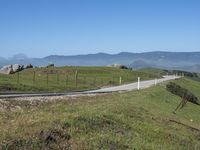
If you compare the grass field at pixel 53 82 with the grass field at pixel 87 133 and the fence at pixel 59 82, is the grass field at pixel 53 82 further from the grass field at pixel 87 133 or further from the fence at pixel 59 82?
the grass field at pixel 87 133

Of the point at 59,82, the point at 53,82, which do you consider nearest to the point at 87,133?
the point at 53,82

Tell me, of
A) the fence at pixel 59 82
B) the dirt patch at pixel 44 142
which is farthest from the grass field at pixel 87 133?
the fence at pixel 59 82

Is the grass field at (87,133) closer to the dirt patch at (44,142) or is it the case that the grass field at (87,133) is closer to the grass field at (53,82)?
the dirt patch at (44,142)

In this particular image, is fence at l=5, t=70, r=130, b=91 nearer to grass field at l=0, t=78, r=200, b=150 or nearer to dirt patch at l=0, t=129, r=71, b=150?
grass field at l=0, t=78, r=200, b=150

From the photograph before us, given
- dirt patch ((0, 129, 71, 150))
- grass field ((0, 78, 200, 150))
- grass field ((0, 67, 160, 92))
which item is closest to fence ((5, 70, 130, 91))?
grass field ((0, 67, 160, 92))

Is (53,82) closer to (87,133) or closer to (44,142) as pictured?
(87,133)

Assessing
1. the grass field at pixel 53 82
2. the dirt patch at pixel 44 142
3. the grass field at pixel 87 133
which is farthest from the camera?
the grass field at pixel 53 82

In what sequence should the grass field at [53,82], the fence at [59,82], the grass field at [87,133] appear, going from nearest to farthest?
1. the grass field at [87,133]
2. the grass field at [53,82]
3. the fence at [59,82]

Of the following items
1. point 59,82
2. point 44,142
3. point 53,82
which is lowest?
point 59,82

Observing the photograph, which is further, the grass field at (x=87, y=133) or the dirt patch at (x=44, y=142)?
the grass field at (x=87, y=133)

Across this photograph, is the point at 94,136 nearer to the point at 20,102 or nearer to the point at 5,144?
the point at 5,144

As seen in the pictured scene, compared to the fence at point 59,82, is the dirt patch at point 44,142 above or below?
above

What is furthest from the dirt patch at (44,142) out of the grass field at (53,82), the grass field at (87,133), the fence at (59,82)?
the fence at (59,82)

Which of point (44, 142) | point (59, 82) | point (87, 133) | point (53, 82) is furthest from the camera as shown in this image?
point (59, 82)
